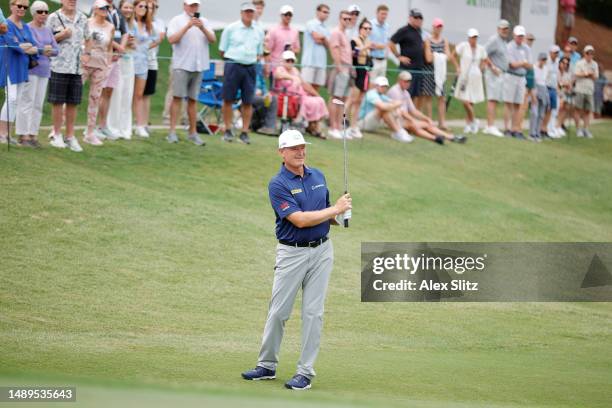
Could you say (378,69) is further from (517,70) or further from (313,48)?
(517,70)

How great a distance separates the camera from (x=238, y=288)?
547 inches

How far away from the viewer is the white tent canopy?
89.1 ft

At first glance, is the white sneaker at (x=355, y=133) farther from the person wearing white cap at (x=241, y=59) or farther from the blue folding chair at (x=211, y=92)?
the person wearing white cap at (x=241, y=59)

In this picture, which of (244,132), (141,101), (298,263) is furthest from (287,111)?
(298,263)

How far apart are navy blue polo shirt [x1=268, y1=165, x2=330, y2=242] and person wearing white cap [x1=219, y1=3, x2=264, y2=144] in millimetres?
10426

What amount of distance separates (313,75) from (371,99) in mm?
1550

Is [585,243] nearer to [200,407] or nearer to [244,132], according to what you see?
[244,132]

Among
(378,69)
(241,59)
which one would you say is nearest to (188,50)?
(241,59)

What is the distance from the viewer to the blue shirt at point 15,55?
15867mm

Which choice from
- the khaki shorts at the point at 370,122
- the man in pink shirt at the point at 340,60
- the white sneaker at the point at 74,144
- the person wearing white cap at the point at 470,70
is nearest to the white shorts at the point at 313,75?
the man in pink shirt at the point at 340,60

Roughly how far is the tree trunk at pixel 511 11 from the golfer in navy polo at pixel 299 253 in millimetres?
27399

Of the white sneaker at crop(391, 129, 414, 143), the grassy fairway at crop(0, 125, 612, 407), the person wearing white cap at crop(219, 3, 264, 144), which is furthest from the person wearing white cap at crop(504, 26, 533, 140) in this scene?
the person wearing white cap at crop(219, 3, 264, 144)

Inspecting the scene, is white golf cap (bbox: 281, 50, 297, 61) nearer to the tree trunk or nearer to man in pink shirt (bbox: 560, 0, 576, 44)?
the tree trunk

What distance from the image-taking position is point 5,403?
707 centimetres
